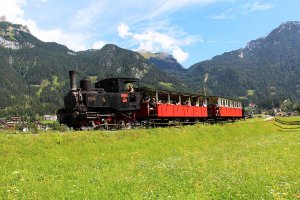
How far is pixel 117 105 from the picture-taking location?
38.5 metres

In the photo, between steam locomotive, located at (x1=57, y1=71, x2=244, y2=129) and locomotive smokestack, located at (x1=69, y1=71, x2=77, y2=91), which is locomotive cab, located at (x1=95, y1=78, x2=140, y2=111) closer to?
steam locomotive, located at (x1=57, y1=71, x2=244, y2=129)

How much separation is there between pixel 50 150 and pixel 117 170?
22.2 feet

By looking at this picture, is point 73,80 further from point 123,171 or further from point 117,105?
point 123,171

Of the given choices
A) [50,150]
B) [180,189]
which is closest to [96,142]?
[50,150]

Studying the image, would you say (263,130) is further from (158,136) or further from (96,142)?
(96,142)

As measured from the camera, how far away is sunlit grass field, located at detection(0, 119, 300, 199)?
12.9 m

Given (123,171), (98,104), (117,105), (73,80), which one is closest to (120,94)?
(117,105)

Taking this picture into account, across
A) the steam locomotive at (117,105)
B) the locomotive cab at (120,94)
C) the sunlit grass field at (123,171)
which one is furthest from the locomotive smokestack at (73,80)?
→ the sunlit grass field at (123,171)

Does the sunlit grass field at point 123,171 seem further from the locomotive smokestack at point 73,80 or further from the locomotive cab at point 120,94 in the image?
the locomotive smokestack at point 73,80

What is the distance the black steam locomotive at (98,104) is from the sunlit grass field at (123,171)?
15.9 feet

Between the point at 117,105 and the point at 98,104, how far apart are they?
2.60 metres

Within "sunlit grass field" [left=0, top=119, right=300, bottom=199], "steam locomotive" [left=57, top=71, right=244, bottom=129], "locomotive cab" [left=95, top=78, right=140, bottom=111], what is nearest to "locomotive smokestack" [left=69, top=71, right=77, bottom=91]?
"steam locomotive" [left=57, top=71, right=244, bottom=129]

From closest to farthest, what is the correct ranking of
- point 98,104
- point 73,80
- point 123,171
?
1. point 123,171
2. point 98,104
3. point 73,80

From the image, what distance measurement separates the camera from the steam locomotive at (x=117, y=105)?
35.9 metres
